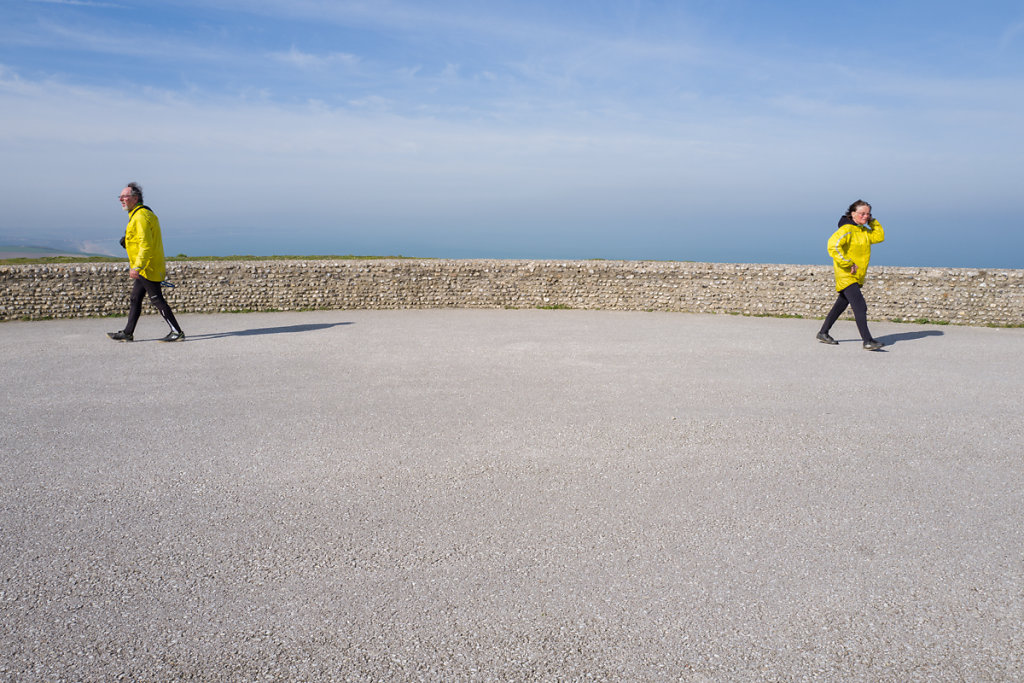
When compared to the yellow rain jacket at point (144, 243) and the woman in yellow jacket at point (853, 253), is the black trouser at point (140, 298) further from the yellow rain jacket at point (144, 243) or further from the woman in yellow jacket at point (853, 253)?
the woman in yellow jacket at point (853, 253)

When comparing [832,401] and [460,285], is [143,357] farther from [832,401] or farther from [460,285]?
[832,401]

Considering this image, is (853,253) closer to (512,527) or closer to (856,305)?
(856,305)

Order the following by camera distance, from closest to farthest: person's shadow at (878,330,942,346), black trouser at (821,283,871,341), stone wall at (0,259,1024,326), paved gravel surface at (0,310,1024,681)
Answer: paved gravel surface at (0,310,1024,681) → black trouser at (821,283,871,341) → person's shadow at (878,330,942,346) → stone wall at (0,259,1024,326)

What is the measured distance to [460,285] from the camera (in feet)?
44.7

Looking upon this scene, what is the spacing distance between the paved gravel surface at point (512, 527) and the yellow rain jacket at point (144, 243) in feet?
8.14

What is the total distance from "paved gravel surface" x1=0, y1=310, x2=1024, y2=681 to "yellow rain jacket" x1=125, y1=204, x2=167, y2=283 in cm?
248

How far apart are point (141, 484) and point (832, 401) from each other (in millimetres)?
5648

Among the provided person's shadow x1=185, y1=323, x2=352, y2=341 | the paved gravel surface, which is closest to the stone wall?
person's shadow x1=185, y1=323, x2=352, y2=341

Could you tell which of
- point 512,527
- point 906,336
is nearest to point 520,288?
point 906,336

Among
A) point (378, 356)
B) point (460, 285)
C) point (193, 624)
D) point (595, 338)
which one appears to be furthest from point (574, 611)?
point (460, 285)

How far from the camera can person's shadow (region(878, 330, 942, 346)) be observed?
9.98m

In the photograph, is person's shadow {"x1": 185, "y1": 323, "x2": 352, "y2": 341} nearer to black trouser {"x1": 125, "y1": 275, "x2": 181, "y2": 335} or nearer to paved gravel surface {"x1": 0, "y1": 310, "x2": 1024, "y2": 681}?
black trouser {"x1": 125, "y1": 275, "x2": 181, "y2": 335}

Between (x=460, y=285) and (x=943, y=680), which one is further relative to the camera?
(x=460, y=285)

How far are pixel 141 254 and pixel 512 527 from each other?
788 centimetres
